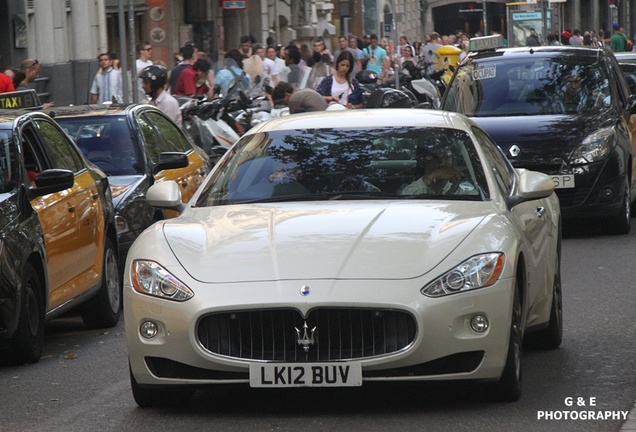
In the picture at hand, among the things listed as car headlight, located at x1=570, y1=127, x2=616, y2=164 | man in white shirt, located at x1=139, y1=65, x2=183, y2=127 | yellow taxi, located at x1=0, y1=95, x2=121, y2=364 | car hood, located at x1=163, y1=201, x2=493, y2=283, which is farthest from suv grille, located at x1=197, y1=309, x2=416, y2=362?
man in white shirt, located at x1=139, y1=65, x2=183, y2=127

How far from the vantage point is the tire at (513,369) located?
691 centimetres

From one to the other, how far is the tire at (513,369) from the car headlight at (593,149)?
7778 millimetres

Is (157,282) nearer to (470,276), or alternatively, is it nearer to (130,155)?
(470,276)

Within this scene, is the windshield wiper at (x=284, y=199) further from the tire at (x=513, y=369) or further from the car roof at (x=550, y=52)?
the car roof at (x=550, y=52)

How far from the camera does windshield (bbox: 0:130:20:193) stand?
9.24 m

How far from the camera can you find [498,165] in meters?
8.38

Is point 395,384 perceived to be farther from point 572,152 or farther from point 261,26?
point 261,26

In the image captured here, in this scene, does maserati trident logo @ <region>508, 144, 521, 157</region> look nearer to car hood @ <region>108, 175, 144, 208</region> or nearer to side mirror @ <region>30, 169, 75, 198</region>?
car hood @ <region>108, 175, 144, 208</region>

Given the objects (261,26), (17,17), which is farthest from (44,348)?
(261,26)

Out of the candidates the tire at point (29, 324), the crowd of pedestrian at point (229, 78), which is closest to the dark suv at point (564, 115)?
the crowd of pedestrian at point (229, 78)

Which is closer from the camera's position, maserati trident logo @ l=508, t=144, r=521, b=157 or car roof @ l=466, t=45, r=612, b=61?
maserati trident logo @ l=508, t=144, r=521, b=157

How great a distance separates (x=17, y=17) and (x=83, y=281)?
1948 cm

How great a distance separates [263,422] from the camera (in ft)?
22.2

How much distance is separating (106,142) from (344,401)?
655 cm
